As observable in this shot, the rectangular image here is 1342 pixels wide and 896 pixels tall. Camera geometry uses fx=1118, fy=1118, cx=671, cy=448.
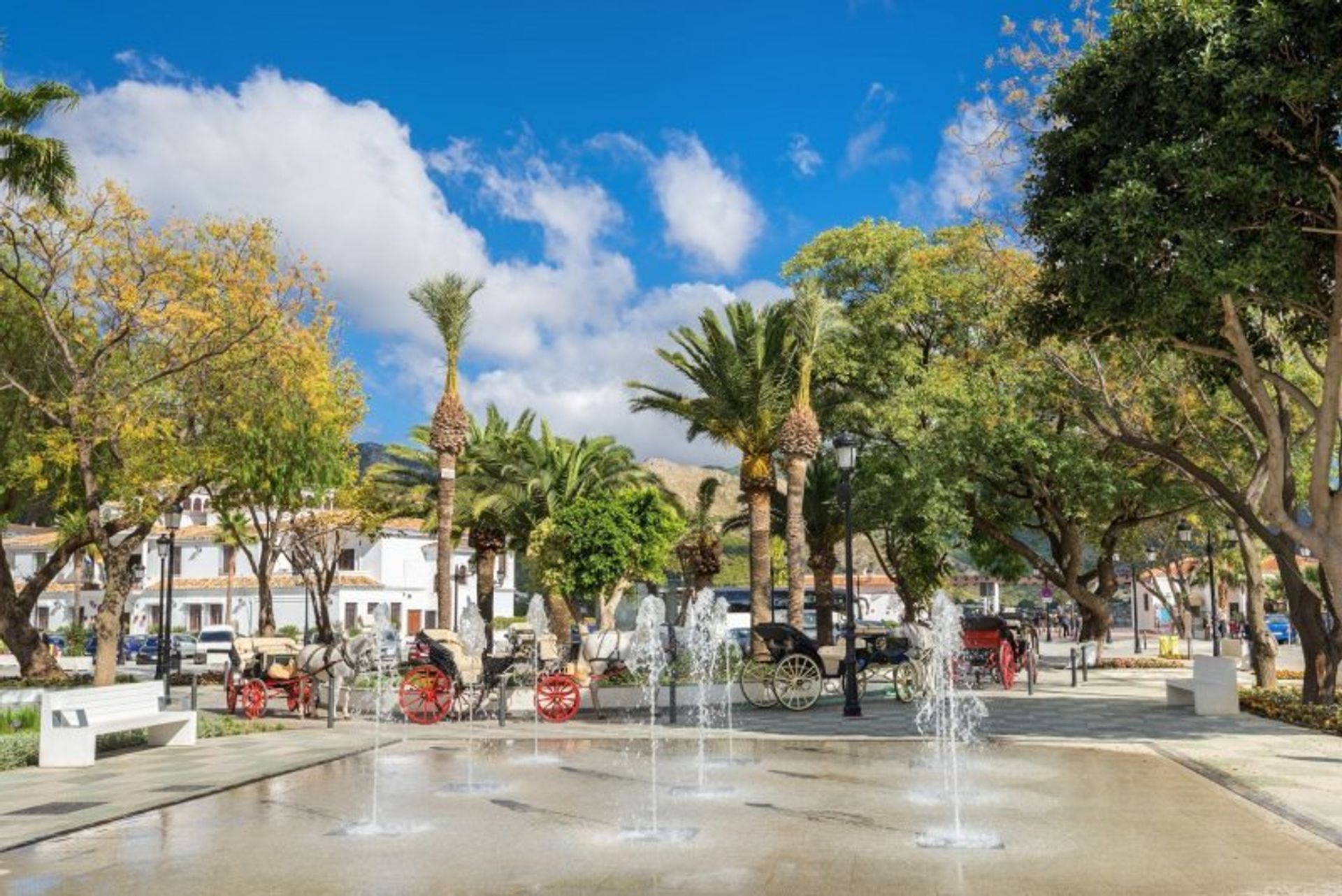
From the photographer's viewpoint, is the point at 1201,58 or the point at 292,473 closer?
the point at 1201,58

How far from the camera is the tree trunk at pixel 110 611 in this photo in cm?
2173

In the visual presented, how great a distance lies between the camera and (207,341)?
22797 millimetres

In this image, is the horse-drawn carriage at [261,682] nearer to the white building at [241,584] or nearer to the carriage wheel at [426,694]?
the carriage wheel at [426,694]

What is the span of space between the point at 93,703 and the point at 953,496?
20691 millimetres

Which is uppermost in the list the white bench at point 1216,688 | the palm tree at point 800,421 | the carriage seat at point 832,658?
the palm tree at point 800,421

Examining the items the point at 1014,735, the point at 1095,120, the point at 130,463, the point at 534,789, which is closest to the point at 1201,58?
the point at 1095,120

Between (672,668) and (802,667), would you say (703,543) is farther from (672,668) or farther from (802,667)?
(672,668)

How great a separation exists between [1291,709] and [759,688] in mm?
8834

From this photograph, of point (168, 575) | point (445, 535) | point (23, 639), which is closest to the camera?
point (23, 639)

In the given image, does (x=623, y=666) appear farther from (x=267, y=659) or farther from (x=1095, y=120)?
(x=1095, y=120)

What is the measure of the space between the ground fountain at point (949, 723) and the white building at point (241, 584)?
145 feet

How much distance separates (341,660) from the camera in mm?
19797

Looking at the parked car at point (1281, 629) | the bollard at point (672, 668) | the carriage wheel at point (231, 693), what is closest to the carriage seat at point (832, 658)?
the bollard at point (672, 668)

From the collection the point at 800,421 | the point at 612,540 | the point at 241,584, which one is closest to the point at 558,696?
the point at 612,540
